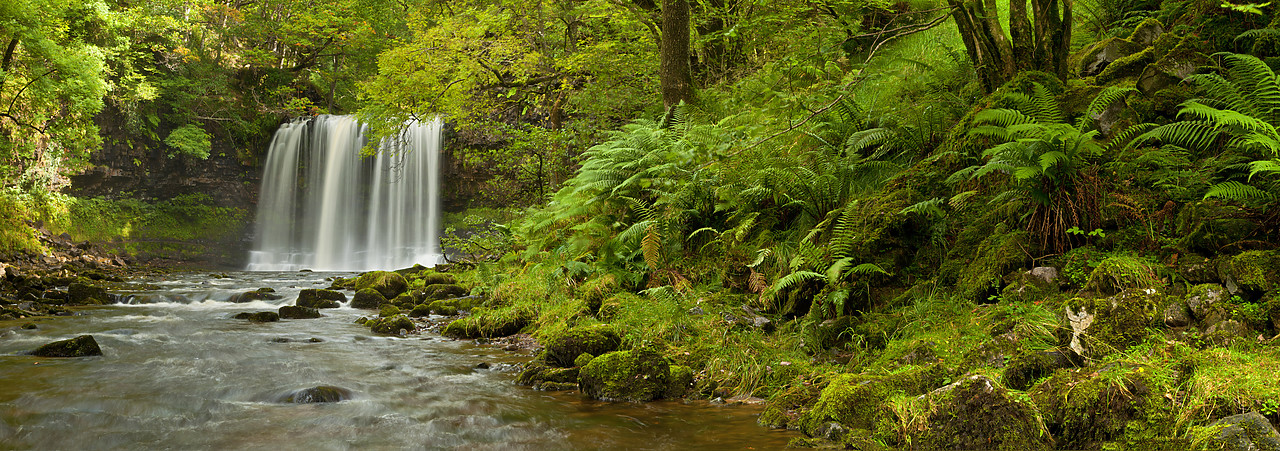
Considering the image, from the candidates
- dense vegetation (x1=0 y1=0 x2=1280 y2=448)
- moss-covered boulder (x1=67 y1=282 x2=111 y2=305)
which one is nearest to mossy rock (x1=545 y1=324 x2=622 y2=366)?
dense vegetation (x1=0 y1=0 x2=1280 y2=448)

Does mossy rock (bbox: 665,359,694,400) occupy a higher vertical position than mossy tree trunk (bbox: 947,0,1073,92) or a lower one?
lower

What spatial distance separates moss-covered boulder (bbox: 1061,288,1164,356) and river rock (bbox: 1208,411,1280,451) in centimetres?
78

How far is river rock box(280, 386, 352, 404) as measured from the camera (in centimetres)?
527

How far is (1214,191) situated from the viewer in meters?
3.59

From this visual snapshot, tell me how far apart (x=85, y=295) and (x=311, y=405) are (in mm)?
10265

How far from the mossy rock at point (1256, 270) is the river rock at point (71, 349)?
31.3 feet

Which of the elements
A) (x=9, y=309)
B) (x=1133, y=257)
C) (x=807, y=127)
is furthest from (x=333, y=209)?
(x=1133, y=257)

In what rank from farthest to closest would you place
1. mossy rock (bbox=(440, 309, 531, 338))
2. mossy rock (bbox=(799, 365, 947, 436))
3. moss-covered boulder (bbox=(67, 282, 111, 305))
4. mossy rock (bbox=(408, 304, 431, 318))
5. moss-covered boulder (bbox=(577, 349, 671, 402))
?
moss-covered boulder (bbox=(67, 282, 111, 305))
mossy rock (bbox=(408, 304, 431, 318))
mossy rock (bbox=(440, 309, 531, 338))
moss-covered boulder (bbox=(577, 349, 671, 402))
mossy rock (bbox=(799, 365, 947, 436))

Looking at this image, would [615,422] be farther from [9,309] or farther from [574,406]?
[9,309]

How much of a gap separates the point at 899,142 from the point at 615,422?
3.56 meters

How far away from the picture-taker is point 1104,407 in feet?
10.6

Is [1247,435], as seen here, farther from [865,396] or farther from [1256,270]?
[865,396]

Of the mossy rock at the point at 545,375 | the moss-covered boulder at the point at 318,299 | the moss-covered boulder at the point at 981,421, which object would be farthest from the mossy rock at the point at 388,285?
the moss-covered boulder at the point at 981,421

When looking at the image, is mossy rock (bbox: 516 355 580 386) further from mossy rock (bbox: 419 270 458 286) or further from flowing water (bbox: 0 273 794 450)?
mossy rock (bbox: 419 270 458 286)
